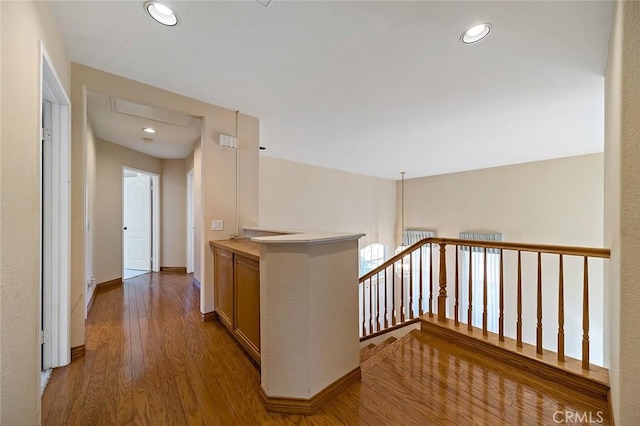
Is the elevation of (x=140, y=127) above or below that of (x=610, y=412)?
above

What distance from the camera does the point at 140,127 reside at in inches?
130

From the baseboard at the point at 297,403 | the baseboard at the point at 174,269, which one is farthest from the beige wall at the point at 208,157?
the baseboard at the point at 174,269

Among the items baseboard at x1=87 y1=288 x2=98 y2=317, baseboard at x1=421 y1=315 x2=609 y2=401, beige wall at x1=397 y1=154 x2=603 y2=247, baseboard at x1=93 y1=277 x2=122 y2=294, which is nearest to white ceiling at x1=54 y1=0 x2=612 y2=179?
beige wall at x1=397 y1=154 x2=603 y2=247

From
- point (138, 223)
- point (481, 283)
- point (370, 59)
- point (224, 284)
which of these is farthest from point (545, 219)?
point (138, 223)

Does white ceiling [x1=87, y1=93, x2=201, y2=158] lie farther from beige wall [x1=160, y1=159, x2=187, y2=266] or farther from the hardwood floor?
the hardwood floor

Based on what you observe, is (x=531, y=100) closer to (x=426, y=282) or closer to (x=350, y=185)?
(x=350, y=185)

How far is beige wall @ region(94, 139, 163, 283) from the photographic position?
3748 mm

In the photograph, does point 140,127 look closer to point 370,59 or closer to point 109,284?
point 109,284

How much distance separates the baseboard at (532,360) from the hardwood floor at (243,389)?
82 mm

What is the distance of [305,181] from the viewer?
5.74 meters

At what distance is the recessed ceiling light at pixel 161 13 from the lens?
60.1 inches

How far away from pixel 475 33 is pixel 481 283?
558cm

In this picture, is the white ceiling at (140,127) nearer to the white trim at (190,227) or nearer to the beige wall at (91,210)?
the beige wall at (91,210)

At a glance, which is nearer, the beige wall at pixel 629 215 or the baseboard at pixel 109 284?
the beige wall at pixel 629 215
